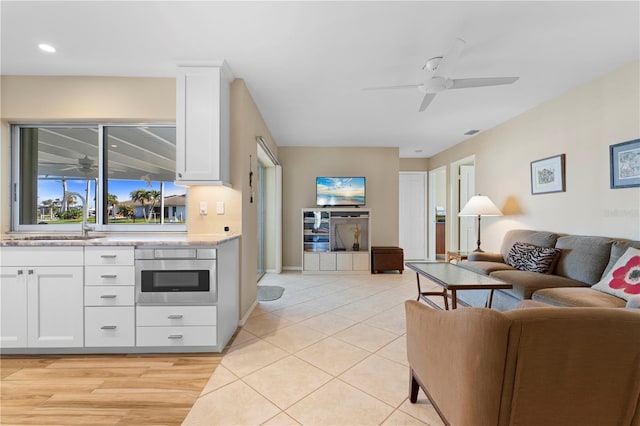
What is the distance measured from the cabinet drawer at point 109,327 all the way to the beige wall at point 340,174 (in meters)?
3.54

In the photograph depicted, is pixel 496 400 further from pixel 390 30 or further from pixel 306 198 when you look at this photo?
pixel 306 198

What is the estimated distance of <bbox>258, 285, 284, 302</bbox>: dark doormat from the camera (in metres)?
3.61

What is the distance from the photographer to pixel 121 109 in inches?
109

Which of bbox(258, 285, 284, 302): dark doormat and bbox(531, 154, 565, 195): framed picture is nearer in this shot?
bbox(531, 154, 565, 195): framed picture

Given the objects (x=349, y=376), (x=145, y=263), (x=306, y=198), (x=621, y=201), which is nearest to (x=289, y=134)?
(x=306, y=198)

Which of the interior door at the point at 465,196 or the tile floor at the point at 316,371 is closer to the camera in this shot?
the tile floor at the point at 316,371

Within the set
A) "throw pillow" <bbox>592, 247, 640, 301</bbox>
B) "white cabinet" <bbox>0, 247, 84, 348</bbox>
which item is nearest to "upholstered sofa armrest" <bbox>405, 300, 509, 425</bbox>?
"throw pillow" <bbox>592, 247, 640, 301</bbox>

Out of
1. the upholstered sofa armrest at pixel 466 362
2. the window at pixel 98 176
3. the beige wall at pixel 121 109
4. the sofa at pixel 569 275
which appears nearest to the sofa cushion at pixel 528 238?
the sofa at pixel 569 275

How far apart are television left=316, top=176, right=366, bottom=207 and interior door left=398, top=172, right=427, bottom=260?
5.44 ft

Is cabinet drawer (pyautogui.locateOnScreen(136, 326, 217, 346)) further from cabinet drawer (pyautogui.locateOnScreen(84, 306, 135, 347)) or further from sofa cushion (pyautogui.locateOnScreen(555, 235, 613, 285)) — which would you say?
sofa cushion (pyautogui.locateOnScreen(555, 235, 613, 285))

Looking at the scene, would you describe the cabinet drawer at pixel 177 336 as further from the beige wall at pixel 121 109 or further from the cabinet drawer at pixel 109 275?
the beige wall at pixel 121 109

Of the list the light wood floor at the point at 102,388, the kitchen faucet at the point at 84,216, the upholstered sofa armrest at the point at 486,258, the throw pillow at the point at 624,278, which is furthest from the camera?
the upholstered sofa armrest at the point at 486,258

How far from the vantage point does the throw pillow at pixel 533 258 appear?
9.19 feet

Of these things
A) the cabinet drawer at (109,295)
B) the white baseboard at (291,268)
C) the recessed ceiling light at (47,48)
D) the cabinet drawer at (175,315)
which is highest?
the recessed ceiling light at (47,48)
